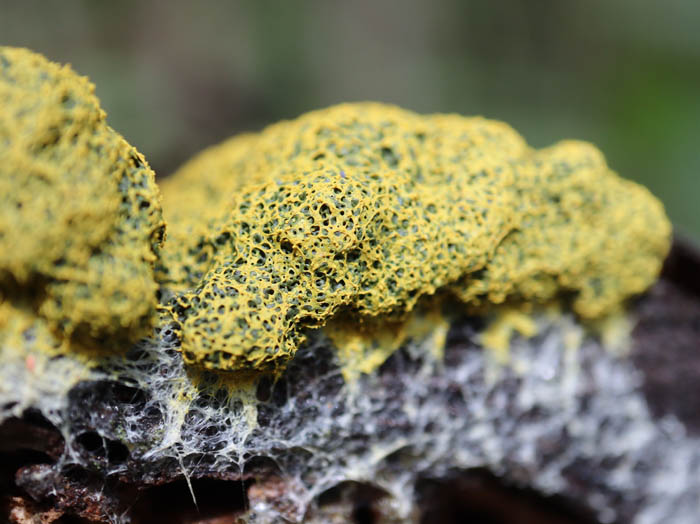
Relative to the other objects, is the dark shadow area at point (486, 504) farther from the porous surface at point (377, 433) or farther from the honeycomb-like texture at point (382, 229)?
the honeycomb-like texture at point (382, 229)

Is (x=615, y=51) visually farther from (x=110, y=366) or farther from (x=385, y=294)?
(x=110, y=366)

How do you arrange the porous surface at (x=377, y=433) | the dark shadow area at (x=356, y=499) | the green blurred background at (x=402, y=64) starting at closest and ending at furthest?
the porous surface at (x=377, y=433)
the dark shadow area at (x=356, y=499)
the green blurred background at (x=402, y=64)

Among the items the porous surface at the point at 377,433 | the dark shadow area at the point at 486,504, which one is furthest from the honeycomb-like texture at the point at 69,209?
the dark shadow area at the point at 486,504

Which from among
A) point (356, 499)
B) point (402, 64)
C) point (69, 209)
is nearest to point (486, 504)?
point (356, 499)

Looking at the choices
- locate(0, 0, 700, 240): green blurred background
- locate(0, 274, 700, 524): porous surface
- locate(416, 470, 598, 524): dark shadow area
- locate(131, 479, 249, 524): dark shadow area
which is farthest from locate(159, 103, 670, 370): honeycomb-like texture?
locate(0, 0, 700, 240): green blurred background

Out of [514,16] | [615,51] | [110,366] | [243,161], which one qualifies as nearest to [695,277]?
[243,161]

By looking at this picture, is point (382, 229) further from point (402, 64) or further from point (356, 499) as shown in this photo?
point (402, 64)
